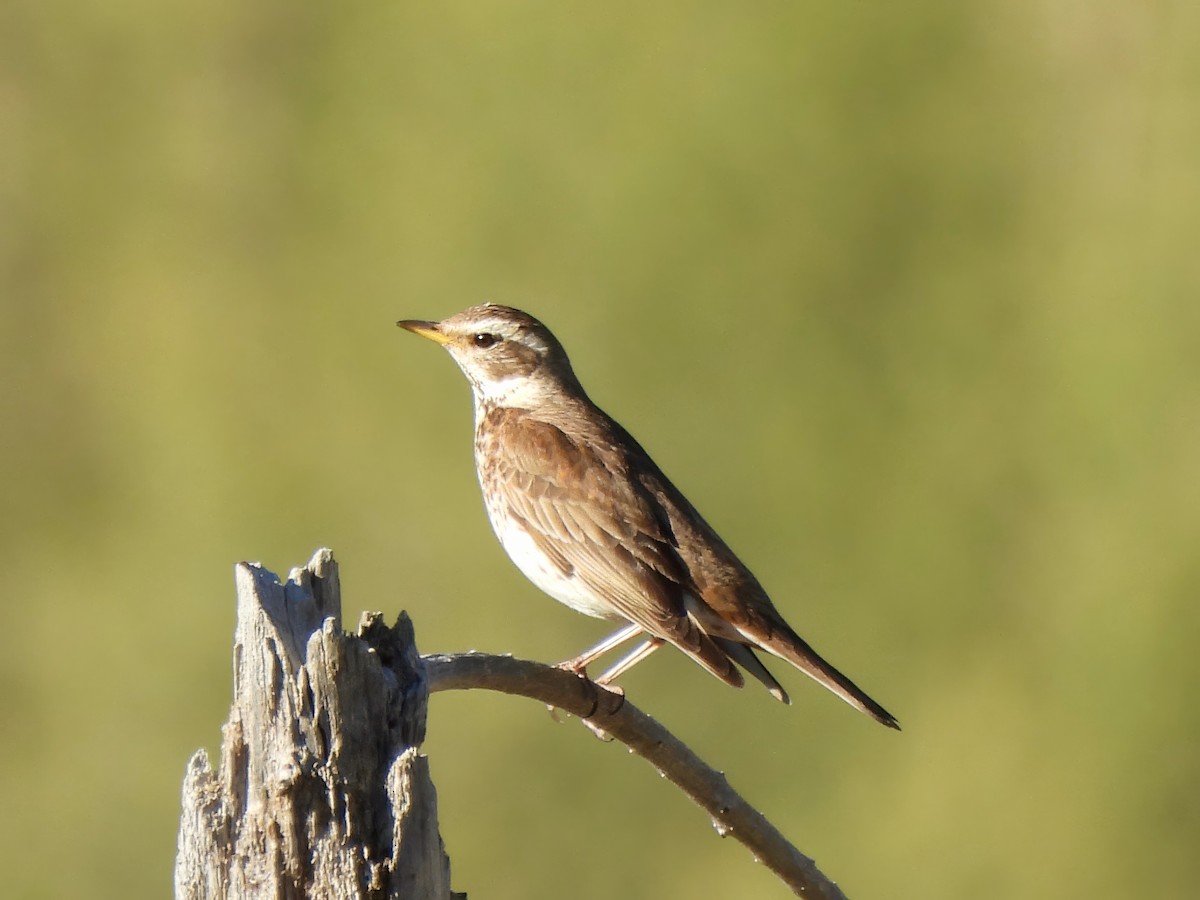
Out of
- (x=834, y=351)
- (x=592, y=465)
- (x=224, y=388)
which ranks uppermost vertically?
(x=224, y=388)

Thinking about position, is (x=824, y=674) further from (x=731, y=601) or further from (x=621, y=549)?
(x=621, y=549)

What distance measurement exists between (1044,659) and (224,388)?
757 centimetres

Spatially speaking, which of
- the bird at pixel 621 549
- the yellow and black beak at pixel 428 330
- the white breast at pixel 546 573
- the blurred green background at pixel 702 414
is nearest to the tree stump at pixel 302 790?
the bird at pixel 621 549

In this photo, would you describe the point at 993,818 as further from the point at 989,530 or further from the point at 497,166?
the point at 497,166

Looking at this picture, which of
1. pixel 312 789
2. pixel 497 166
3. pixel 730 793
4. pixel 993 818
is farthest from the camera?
pixel 497 166

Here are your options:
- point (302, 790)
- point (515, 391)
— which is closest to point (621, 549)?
point (515, 391)

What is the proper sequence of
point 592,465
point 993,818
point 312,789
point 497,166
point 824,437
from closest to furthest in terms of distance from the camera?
1. point 312,789
2. point 592,465
3. point 993,818
4. point 824,437
5. point 497,166

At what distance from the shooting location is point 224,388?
17109 millimetres

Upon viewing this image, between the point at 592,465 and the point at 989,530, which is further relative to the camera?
the point at 989,530

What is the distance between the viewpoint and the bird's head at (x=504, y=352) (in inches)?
352

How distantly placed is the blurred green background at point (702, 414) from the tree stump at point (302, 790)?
30.9 feet

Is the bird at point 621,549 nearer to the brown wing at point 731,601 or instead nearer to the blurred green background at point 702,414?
the brown wing at point 731,601

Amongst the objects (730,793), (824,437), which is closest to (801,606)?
(824,437)

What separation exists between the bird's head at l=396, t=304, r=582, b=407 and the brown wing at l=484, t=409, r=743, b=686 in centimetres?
48
